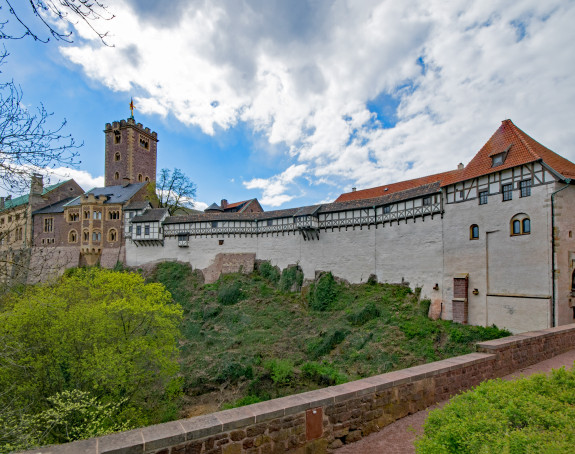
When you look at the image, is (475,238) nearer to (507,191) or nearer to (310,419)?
(507,191)

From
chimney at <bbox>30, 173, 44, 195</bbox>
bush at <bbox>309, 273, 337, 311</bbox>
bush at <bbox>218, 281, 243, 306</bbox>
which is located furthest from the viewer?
bush at <bbox>218, 281, 243, 306</bbox>

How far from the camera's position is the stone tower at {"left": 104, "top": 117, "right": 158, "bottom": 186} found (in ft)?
133

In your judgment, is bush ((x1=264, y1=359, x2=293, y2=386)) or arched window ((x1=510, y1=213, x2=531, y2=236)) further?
bush ((x1=264, y1=359, x2=293, y2=386))

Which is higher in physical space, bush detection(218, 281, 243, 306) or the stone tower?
the stone tower

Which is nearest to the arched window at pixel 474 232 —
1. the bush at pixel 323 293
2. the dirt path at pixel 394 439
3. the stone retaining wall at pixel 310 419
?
the bush at pixel 323 293

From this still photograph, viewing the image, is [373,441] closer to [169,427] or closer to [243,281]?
[169,427]

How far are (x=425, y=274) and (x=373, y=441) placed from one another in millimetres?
16673

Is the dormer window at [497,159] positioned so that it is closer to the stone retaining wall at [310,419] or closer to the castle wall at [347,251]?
the castle wall at [347,251]

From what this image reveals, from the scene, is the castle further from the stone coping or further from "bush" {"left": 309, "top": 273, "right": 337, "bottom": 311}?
the stone coping

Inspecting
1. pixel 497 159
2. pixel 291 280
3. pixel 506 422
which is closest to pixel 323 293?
Result: pixel 291 280

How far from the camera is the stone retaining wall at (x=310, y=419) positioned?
130 inches

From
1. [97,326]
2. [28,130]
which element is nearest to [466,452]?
[28,130]

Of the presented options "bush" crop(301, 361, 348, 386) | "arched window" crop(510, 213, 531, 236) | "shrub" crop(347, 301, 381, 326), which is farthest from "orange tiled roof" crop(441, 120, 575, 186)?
"bush" crop(301, 361, 348, 386)

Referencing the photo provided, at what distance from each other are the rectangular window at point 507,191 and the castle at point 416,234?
0.05 metres
